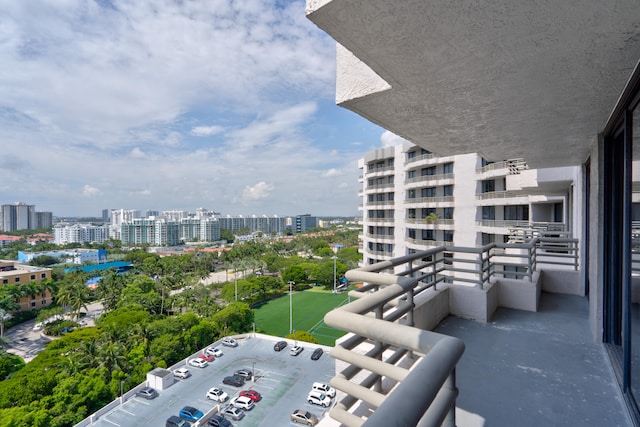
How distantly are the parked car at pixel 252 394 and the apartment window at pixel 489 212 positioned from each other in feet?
60.5

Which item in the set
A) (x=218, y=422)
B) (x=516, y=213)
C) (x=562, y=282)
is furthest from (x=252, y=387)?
(x=516, y=213)

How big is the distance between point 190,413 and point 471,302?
59.7 feet

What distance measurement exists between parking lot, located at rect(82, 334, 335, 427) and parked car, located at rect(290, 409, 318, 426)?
333 millimetres

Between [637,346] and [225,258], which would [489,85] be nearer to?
[637,346]

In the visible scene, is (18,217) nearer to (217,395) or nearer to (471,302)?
(217,395)

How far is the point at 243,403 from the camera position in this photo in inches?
685

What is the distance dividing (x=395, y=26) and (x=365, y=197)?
2963 centimetres

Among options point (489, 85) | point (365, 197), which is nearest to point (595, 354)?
point (489, 85)

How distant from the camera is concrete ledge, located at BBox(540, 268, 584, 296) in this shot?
6289mm

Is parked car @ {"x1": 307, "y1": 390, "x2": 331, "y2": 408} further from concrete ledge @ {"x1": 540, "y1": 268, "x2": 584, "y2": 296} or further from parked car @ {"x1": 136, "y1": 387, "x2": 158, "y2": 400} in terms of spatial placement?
concrete ledge @ {"x1": 540, "y1": 268, "x2": 584, "y2": 296}

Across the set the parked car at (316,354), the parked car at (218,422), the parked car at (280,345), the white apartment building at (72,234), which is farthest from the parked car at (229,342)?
the white apartment building at (72,234)

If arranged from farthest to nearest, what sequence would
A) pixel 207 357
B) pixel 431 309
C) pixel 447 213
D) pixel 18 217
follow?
pixel 18 217 < pixel 207 357 < pixel 447 213 < pixel 431 309

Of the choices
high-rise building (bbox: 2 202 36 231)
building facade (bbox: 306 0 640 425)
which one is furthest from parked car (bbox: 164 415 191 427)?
high-rise building (bbox: 2 202 36 231)

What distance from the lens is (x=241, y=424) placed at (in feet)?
53.1
